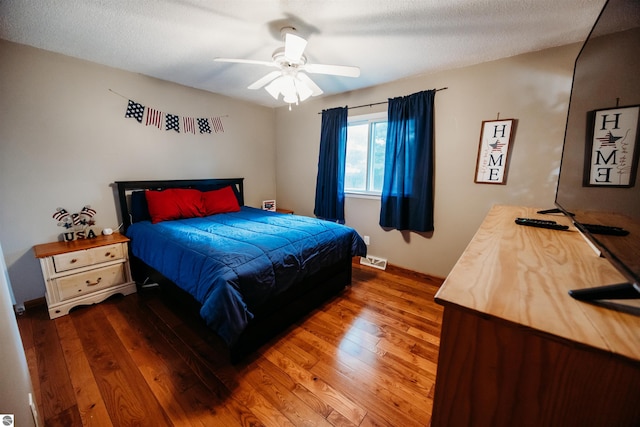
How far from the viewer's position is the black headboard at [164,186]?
2.67 metres

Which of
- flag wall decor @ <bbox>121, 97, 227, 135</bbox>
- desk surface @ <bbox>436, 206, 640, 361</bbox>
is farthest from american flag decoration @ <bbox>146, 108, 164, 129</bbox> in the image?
desk surface @ <bbox>436, 206, 640, 361</bbox>

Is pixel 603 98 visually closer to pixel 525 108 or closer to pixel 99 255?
pixel 525 108

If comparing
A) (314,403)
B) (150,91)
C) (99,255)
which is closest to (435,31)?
(314,403)

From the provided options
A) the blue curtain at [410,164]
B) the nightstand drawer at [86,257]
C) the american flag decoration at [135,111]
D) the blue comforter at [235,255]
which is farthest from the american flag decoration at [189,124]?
the blue curtain at [410,164]

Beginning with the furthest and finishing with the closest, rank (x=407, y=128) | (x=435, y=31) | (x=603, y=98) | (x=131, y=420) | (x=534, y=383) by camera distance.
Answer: (x=407, y=128) → (x=435, y=31) → (x=131, y=420) → (x=603, y=98) → (x=534, y=383)

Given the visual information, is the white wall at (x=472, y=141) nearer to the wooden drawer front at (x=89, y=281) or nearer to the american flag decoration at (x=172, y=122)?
the american flag decoration at (x=172, y=122)

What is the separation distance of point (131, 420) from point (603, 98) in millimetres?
2493

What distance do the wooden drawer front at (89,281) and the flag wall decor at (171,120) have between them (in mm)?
1672

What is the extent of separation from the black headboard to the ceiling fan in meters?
1.66

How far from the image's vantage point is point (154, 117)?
2.87 metres

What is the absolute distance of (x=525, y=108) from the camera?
2.21 m

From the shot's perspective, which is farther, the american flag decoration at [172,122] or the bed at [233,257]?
the american flag decoration at [172,122]

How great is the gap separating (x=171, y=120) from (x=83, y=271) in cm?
192

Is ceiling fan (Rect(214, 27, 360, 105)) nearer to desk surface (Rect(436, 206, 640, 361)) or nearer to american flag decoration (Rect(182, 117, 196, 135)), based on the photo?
american flag decoration (Rect(182, 117, 196, 135))
